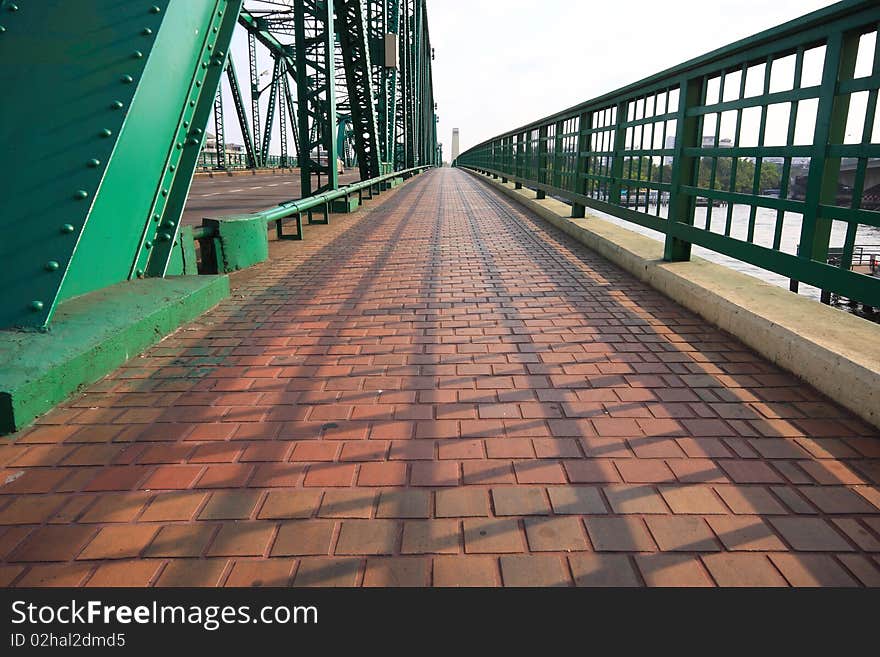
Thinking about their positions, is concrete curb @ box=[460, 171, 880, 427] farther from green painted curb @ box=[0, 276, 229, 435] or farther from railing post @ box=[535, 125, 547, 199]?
railing post @ box=[535, 125, 547, 199]

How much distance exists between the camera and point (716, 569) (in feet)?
5.69

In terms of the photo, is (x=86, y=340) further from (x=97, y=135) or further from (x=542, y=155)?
(x=542, y=155)

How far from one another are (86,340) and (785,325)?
3.78m

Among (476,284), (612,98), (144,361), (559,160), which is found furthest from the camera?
(559,160)

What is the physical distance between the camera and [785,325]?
10.7 ft

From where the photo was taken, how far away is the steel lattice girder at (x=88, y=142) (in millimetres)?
3115

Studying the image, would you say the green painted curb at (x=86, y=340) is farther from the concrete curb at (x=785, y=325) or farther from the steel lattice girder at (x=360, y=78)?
the steel lattice girder at (x=360, y=78)

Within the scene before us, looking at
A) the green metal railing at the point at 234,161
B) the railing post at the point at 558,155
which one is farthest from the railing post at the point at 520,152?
the green metal railing at the point at 234,161

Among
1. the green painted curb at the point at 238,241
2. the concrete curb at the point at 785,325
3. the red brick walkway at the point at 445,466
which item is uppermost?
the green painted curb at the point at 238,241

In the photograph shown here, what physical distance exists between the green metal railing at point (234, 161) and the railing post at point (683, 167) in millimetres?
32351

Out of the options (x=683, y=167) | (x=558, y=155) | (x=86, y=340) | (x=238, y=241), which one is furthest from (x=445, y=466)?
(x=558, y=155)
